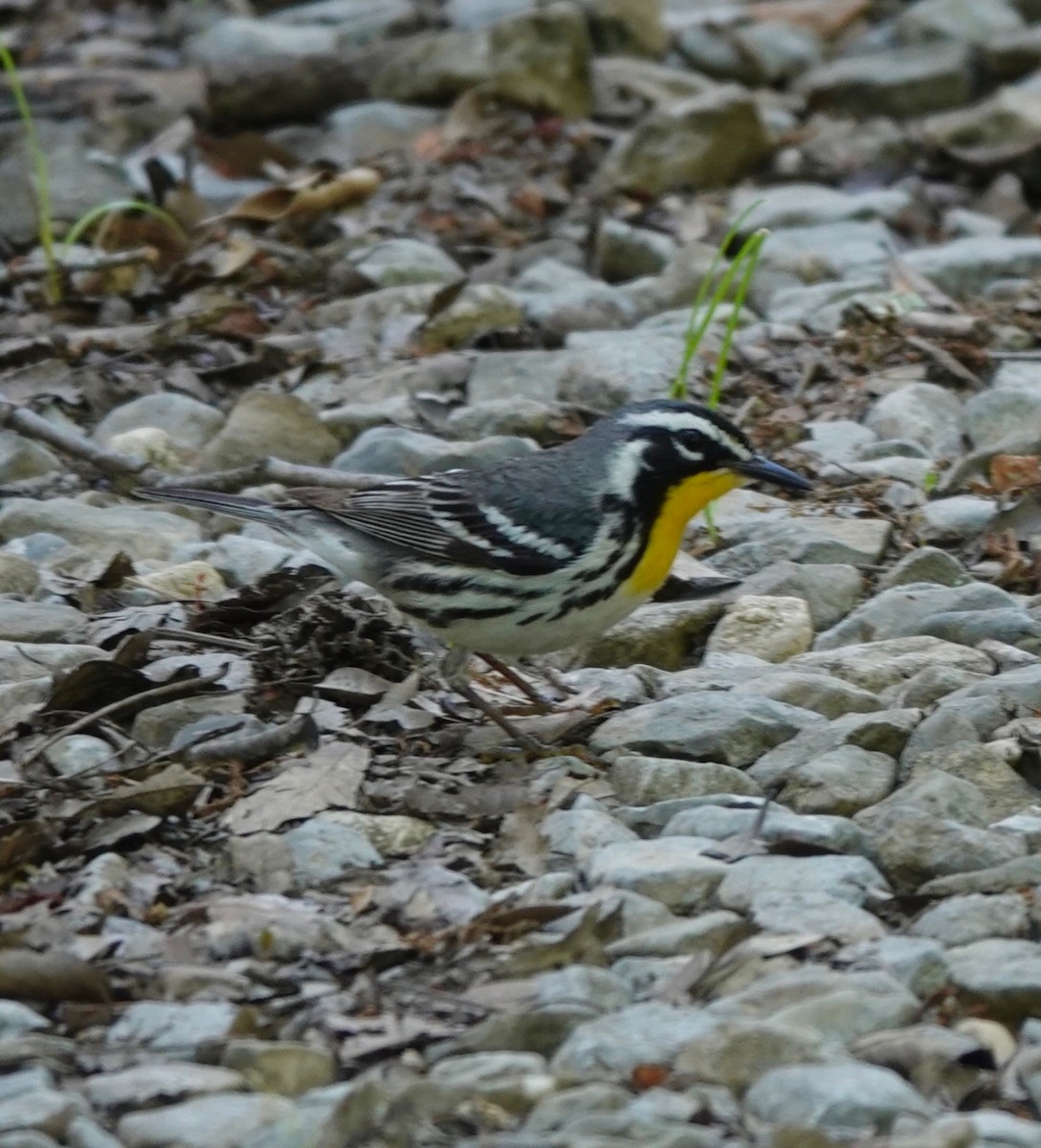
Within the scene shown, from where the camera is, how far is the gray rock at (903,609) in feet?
20.4

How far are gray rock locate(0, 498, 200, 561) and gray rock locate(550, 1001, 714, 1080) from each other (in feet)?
11.4

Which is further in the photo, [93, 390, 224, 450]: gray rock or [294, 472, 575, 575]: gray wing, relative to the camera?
[93, 390, 224, 450]: gray rock

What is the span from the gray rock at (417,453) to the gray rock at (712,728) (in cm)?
200

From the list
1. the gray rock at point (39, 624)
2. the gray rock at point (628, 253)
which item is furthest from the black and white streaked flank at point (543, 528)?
the gray rock at point (628, 253)

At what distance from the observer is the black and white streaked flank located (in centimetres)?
576

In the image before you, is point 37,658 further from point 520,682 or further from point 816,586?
point 816,586

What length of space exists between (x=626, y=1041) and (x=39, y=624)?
2.93 meters

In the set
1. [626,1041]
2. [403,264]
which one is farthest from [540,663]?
[403,264]

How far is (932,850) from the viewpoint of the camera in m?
4.62

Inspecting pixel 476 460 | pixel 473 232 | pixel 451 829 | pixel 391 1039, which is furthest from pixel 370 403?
pixel 391 1039

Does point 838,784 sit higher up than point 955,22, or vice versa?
point 838,784

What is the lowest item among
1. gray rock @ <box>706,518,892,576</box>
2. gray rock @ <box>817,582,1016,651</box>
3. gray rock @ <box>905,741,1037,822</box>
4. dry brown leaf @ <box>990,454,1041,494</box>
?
dry brown leaf @ <box>990,454,1041,494</box>

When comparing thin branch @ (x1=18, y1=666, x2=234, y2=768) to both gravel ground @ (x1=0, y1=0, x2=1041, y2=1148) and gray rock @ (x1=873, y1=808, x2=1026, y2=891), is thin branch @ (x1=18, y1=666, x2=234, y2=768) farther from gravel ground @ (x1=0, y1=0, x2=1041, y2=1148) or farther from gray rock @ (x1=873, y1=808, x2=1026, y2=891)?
gray rock @ (x1=873, y1=808, x2=1026, y2=891)

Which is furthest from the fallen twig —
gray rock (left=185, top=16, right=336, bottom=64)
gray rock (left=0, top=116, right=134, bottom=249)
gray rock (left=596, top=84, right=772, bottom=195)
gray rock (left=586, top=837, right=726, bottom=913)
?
gray rock (left=586, top=837, right=726, bottom=913)
